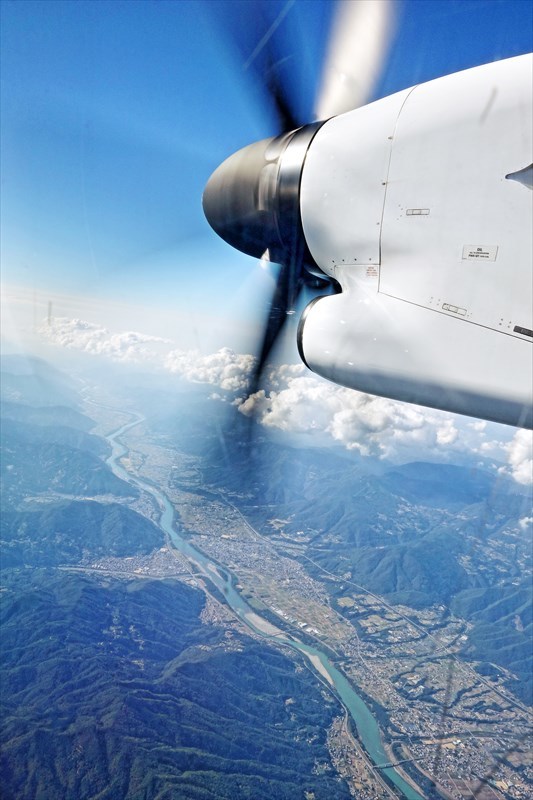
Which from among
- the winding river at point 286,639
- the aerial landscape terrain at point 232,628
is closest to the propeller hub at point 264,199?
the aerial landscape terrain at point 232,628

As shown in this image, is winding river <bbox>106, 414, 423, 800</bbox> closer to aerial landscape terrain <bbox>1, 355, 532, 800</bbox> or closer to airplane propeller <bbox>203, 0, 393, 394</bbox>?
aerial landscape terrain <bbox>1, 355, 532, 800</bbox>

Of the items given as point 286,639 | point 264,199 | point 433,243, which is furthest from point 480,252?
point 286,639

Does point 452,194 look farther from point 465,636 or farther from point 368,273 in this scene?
point 465,636

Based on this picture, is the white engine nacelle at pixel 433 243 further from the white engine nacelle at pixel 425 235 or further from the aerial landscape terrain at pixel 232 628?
the aerial landscape terrain at pixel 232 628

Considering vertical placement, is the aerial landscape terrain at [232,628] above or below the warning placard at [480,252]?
below

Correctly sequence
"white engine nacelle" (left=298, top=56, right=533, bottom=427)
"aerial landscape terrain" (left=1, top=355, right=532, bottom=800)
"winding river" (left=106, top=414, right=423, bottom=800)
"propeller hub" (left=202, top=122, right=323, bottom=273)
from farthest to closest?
"winding river" (left=106, top=414, right=423, bottom=800)
"aerial landscape terrain" (left=1, top=355, right=532, bottom=800)
"propeller hub" (left=202, top=122, right=323, bottom=273)
"white engine nacelle" (left=298, top=56, right=533, bottom=427)

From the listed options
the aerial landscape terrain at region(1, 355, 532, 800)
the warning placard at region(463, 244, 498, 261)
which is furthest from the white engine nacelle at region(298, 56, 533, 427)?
the aerial landscape terrain at region(1, 355, 532, 800)
